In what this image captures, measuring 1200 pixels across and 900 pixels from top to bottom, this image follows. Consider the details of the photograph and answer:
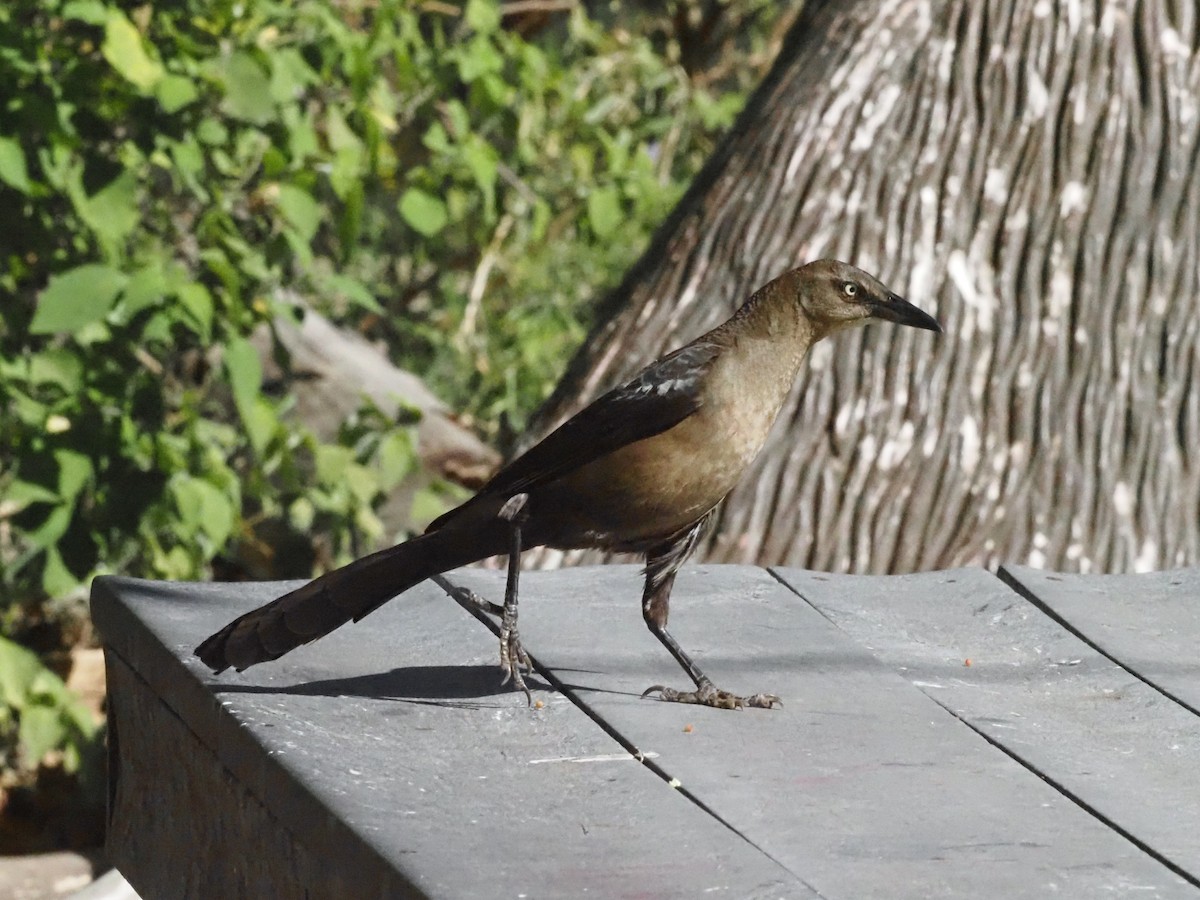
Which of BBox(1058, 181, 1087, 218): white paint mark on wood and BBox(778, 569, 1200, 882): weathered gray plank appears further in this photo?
BBox(1058, 181, 1087, 218): white paint mark on wood

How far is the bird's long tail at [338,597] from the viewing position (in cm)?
273

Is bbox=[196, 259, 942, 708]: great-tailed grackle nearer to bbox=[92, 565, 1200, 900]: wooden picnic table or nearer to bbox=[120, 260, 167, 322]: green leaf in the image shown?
bbox=[92, 565, 1200, 900]: wooden picnic table

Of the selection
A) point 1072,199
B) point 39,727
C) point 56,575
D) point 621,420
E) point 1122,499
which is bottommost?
point 39,727

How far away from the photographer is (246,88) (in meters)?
4.83

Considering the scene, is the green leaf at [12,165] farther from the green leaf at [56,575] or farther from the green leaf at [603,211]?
the green leaf at [603,211]

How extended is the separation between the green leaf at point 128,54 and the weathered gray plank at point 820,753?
1.89 metres

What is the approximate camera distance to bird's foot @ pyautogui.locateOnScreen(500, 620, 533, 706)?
9.31ft

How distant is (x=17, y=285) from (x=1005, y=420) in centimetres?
301

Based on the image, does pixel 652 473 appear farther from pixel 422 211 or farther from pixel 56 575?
pixel 422 211

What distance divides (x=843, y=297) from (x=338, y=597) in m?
1.01

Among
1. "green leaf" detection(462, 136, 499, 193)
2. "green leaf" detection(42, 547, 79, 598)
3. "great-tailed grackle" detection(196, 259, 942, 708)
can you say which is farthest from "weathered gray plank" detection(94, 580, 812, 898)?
"green leaf" detection(462, 136, 499, 193)

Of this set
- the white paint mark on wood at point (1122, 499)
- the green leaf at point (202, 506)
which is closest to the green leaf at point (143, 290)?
the green leaf at point (202, 506)

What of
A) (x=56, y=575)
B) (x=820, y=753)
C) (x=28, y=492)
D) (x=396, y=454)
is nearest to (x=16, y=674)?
(x=56, y=575)

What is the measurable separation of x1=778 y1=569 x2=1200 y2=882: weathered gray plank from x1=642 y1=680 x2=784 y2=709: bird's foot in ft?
0.95
